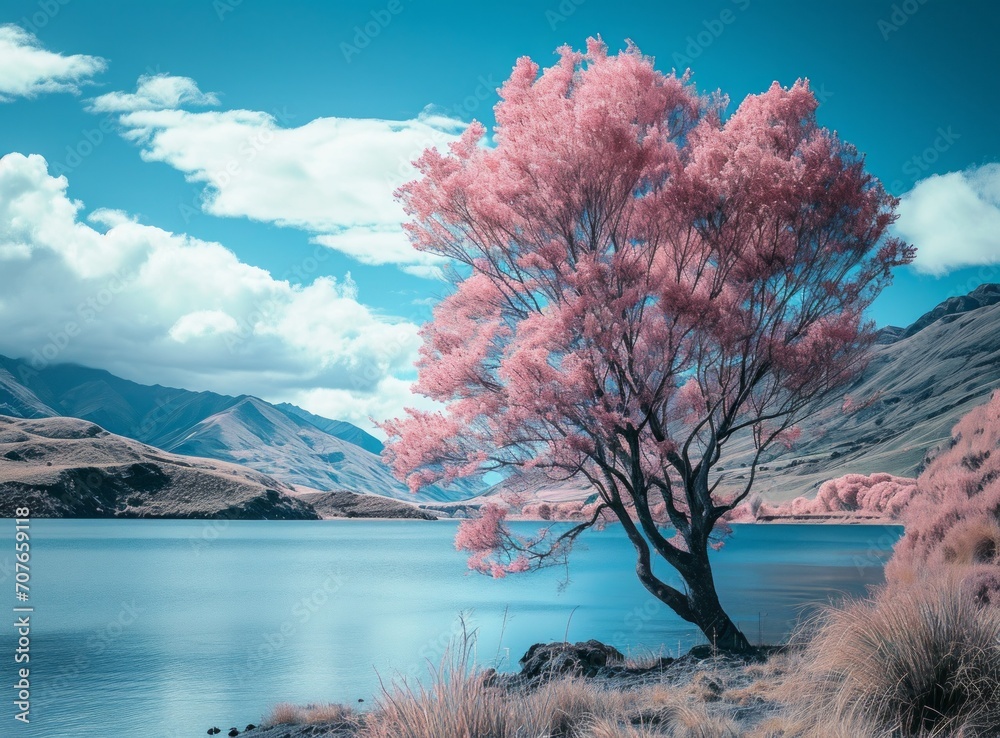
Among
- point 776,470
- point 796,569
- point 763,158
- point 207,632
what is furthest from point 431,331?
point 776,470

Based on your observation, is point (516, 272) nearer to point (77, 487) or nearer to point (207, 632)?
point (207, 632)

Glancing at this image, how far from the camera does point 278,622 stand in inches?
1092

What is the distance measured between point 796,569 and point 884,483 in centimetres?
9144

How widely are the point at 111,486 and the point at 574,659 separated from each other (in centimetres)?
13782

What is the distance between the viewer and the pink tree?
1232 centimetres

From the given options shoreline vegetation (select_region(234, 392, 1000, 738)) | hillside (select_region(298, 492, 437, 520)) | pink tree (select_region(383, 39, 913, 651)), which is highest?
pink tree (select_region(383, 39, 913, 651))

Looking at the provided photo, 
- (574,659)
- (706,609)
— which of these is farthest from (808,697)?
(706,609)

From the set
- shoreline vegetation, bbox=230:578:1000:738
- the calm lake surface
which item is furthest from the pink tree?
shoreline vegetation, bbox=230:578:1000:738

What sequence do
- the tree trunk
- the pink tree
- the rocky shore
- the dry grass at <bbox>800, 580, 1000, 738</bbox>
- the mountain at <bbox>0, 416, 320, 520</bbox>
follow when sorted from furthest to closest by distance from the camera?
the mountain at <bbox>0, 416, 320, 520</bbox> < the tree trunk < the pink tree < the rocky shore < the dry grass at <bbox>800, 580, 1000, 738</bbox>

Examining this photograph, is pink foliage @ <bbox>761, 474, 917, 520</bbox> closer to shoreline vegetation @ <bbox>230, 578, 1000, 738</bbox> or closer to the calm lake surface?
the calm lake surface

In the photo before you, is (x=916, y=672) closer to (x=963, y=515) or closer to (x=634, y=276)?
(x=634, y=276)

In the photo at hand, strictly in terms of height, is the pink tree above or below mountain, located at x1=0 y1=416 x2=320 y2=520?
above

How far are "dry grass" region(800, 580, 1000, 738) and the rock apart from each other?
501 cm

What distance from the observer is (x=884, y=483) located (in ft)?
417
